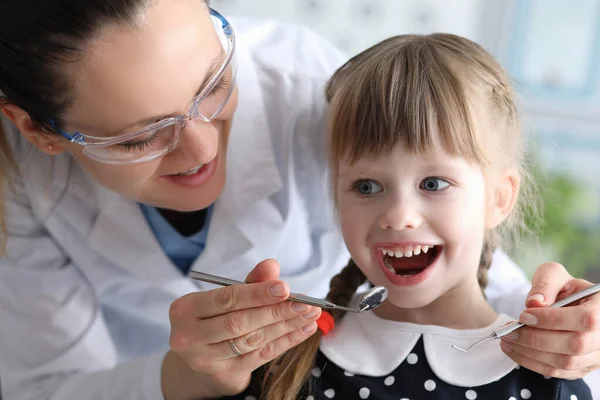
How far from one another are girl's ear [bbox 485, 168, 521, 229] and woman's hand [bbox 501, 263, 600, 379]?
0.44 feet

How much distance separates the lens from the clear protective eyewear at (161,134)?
3.58 ft

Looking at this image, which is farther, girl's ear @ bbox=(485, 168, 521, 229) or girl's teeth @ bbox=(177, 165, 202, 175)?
girl's teeth @ bbox=(177, 165, 202, 175)

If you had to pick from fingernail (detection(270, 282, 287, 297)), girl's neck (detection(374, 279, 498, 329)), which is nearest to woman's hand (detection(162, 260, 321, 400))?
fingernail (detection(270, 282, 287, 297))

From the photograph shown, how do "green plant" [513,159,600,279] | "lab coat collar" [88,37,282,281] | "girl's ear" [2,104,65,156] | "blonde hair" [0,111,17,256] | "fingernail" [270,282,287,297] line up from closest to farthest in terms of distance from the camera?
"fingernail" [270,282,287,297] → "girl's ear" [2,104,65,156] → "blonde hair" [0,111,17,256] → "lab coat collar" [88,37,282,281] → "green plant" [513,159,600,279]

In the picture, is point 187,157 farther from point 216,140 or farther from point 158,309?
point 158,309

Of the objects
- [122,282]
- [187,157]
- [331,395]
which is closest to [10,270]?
[122,282]

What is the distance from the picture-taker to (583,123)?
8.95 ft

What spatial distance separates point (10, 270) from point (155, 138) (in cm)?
53

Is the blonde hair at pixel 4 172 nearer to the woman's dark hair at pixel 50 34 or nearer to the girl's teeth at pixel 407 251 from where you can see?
the woman's dark hair at pixel 50 34

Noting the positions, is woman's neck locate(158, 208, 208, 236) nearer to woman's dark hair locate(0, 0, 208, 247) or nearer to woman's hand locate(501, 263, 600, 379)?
woman's dark hair locate(0, 0, 208, 247)

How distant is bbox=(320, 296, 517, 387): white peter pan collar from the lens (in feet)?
3.42

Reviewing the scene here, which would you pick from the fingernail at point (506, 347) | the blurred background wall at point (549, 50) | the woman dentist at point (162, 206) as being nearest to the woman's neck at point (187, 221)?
the woman dentist at point (162, 206)

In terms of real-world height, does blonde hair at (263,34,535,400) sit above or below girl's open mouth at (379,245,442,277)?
above

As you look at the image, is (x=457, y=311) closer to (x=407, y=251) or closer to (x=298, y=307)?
(x=407, y=251)
